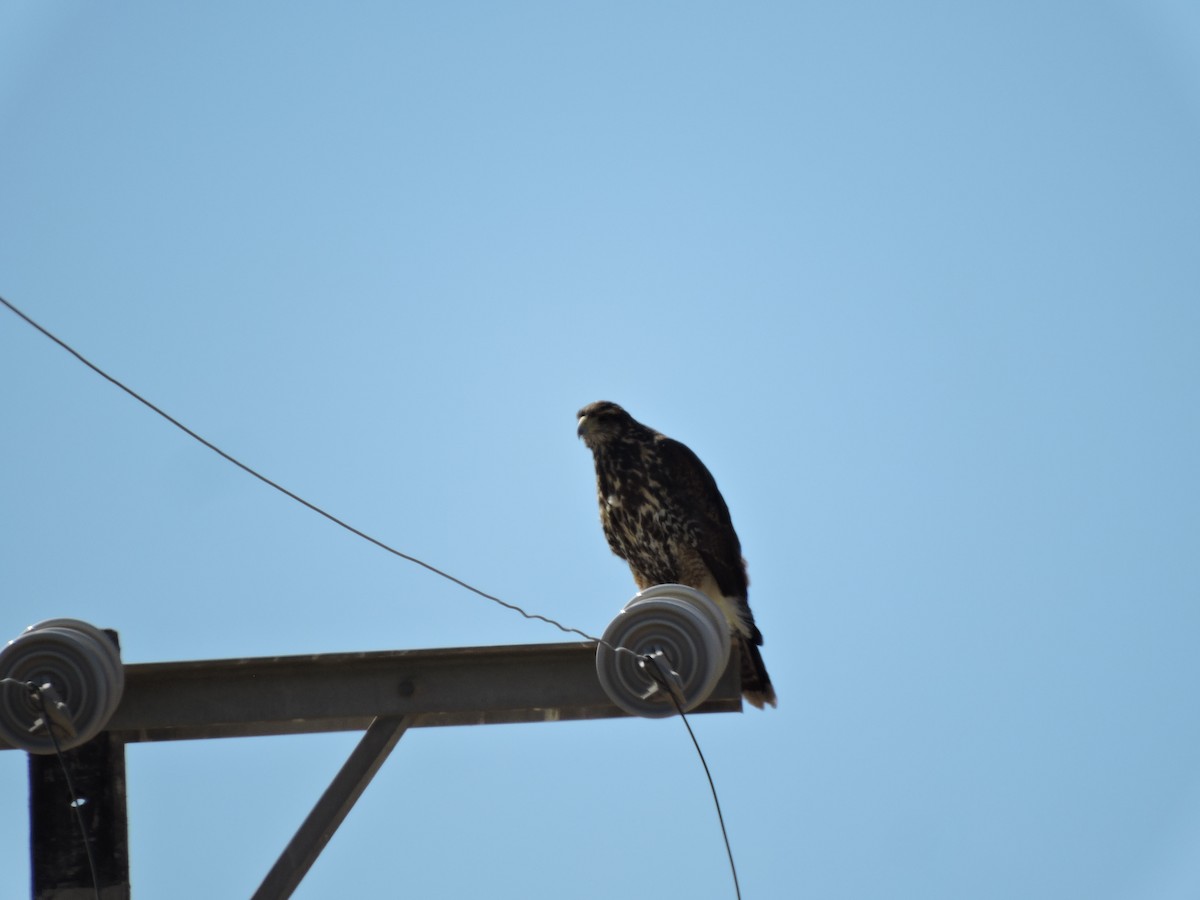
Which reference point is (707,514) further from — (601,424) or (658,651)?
(658,651)

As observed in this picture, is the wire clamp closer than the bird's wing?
Yes

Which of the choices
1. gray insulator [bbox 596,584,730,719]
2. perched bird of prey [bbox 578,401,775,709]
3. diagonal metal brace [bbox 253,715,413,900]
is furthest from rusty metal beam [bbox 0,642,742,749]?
perched bird of prey [bbox 578,401,775,709]

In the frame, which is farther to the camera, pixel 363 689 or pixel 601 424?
pixel 601 424

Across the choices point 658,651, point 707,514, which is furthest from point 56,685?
point 707,514

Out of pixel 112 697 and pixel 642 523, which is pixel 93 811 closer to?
pixel 112 697

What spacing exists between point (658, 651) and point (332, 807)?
1116mm

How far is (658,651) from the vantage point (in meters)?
4.80

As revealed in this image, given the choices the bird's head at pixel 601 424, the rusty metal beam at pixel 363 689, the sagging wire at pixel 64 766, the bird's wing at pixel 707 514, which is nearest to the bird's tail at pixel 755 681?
the bird's wing at pixel 707 514

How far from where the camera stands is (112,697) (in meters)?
4.74

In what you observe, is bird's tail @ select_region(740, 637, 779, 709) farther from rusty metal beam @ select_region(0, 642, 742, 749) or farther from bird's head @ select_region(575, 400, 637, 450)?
rusty metal beam @ select_region(0, 642, 742, 749)

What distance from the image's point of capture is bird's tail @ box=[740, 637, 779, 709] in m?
7.61

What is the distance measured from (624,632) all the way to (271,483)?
5.16 ft

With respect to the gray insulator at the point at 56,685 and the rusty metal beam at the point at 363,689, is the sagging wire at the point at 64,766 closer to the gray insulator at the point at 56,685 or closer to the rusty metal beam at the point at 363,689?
the gray insulator at the point at 56,685

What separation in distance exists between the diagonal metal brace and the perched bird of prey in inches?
130
